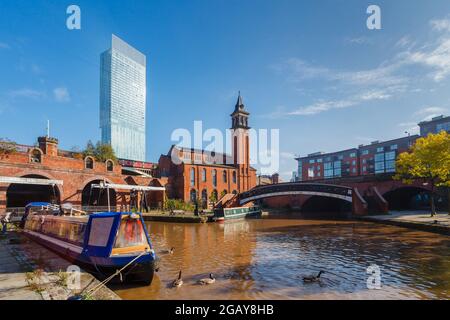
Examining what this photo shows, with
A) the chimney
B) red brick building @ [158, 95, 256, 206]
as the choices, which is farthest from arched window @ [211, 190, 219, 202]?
the chimney

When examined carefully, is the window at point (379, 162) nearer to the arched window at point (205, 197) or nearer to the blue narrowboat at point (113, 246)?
the arched window at point (205, 197)

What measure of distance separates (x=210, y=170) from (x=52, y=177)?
25.8 m

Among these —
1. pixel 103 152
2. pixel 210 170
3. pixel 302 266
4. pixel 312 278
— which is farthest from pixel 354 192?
pixel 103 152

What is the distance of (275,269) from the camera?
446 inches

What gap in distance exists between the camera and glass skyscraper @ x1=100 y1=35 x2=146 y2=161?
413 ft

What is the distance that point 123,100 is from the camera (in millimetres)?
137250

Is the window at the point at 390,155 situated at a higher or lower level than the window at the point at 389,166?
higher

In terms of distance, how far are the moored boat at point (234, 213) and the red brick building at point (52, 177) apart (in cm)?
1416

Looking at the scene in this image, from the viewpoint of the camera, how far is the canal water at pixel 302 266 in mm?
8609

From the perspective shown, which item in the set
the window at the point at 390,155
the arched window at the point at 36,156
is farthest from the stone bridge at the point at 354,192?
the window at the point at 390,155

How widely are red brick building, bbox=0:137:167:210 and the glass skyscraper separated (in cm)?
8375

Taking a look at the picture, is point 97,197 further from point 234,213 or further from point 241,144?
point 241,144
